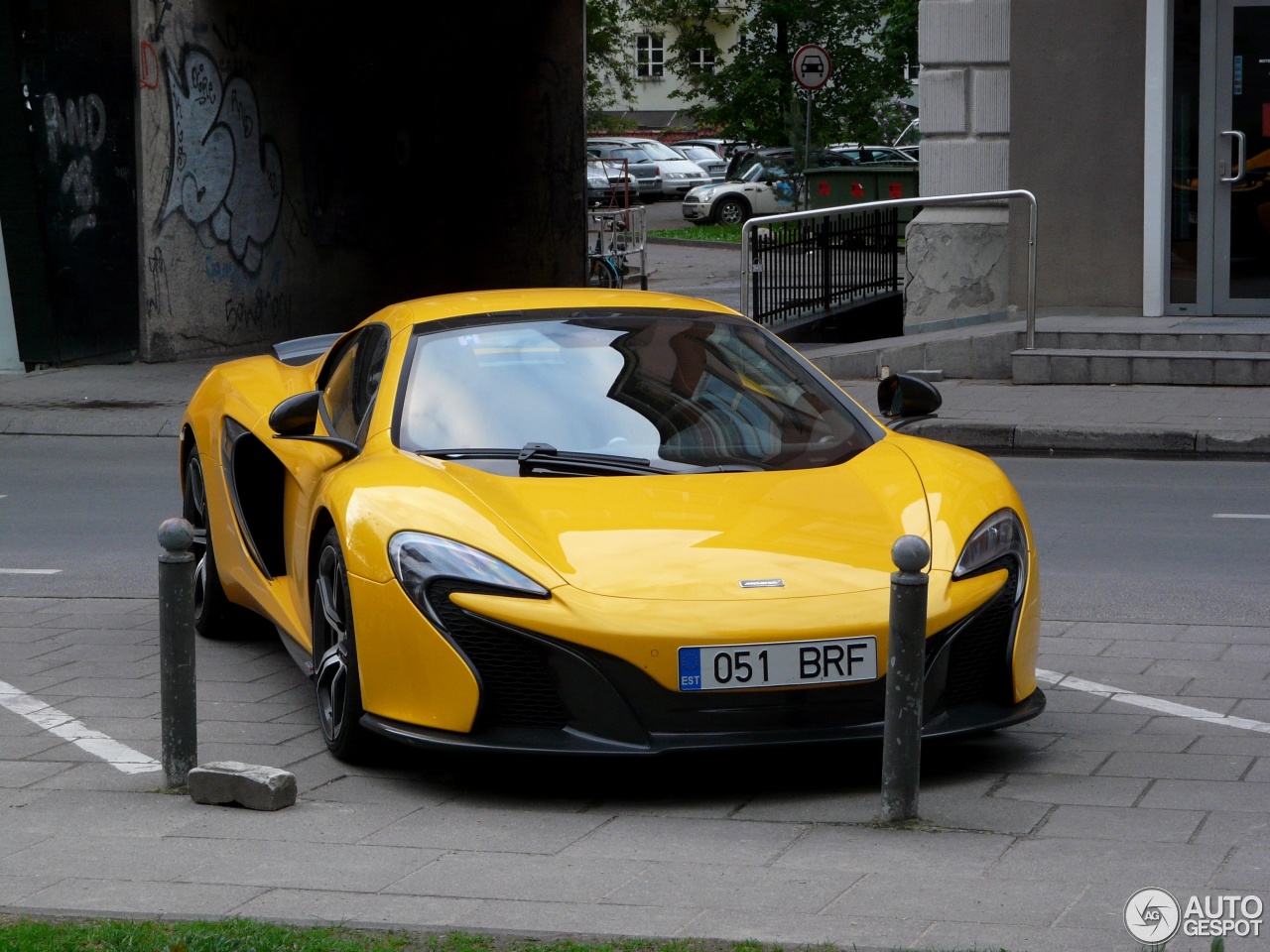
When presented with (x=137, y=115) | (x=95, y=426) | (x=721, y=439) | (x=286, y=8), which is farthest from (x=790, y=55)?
(x=721, y=439)

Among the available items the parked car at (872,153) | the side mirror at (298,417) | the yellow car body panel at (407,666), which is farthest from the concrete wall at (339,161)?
the parked car at (872,153)

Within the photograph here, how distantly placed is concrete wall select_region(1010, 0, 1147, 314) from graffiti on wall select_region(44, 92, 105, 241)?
27.5ft

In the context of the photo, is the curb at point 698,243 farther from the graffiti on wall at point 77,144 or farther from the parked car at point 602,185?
the graffiti on wall at point 77,144

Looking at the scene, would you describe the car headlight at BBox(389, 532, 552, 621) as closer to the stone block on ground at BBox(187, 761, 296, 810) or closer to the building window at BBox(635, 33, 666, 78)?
the stone block on ground at BBox(187, 761, 296, 810)

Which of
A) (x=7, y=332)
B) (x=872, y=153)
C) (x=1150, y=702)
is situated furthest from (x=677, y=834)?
(x=872, y=153)

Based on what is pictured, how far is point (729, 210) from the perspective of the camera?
4012cm

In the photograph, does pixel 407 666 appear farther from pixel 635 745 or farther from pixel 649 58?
pixel 649 58

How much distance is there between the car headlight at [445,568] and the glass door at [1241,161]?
11833 millimetres

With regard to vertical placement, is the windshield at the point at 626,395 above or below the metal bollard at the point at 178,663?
above

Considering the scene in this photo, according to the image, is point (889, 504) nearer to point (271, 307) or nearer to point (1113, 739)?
point (1113, 739)

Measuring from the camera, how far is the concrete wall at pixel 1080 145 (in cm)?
1519

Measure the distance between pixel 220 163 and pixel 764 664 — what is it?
14.5m

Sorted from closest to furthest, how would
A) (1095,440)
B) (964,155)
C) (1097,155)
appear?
(1095,440)
(1097,155)
(964,155)

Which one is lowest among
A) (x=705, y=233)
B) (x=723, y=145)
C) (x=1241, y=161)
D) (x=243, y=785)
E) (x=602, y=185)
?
(x=243, y=785)
